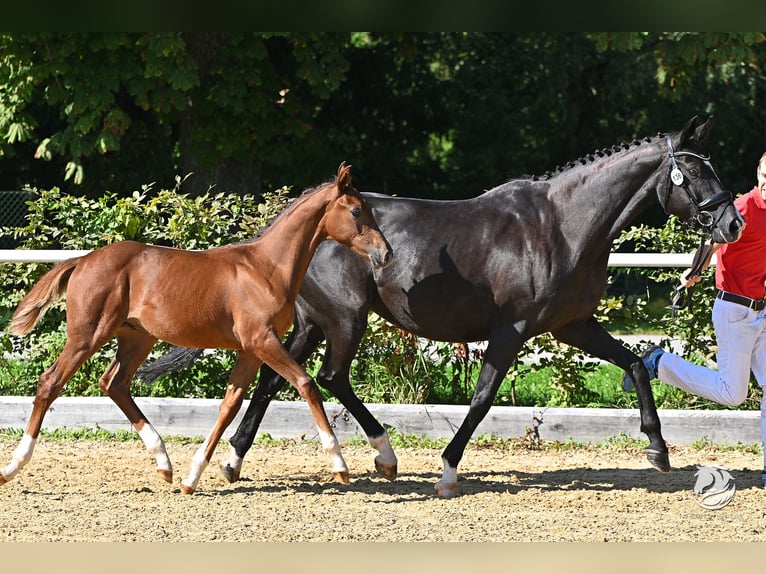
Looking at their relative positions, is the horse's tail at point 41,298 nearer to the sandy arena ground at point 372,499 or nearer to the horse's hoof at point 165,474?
the sandy arena ground at point 372,499

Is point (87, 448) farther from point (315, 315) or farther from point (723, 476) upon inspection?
point (723, 476)

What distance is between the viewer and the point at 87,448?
8219 millimetres

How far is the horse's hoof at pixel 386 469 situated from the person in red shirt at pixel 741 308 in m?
1.95

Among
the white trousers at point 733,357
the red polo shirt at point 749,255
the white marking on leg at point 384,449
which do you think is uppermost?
the red polo shirt at point 749,255

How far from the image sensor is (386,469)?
273 inches

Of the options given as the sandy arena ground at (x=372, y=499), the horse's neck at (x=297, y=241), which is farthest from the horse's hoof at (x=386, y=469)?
the horse's neck at (x=297, y=241)

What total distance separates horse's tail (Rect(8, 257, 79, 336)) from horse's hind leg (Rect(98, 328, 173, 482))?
48 centimetres

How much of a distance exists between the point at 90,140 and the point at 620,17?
10.9 meters

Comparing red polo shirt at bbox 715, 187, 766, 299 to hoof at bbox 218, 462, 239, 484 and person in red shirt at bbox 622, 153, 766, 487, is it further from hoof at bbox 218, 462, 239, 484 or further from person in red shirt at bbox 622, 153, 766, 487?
hoof at bbox 218, 462, 239, 484

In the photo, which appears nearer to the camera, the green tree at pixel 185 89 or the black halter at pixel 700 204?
the black halter at pixel 700 204

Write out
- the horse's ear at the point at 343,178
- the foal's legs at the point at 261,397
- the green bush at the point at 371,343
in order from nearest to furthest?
the horse's ear at the point at 343,178
the foal's legs at the point at 261,397
the green bush at the point at 371,343

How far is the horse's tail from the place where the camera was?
6676 mm

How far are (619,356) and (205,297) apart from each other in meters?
2.64

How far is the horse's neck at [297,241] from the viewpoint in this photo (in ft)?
21.9
